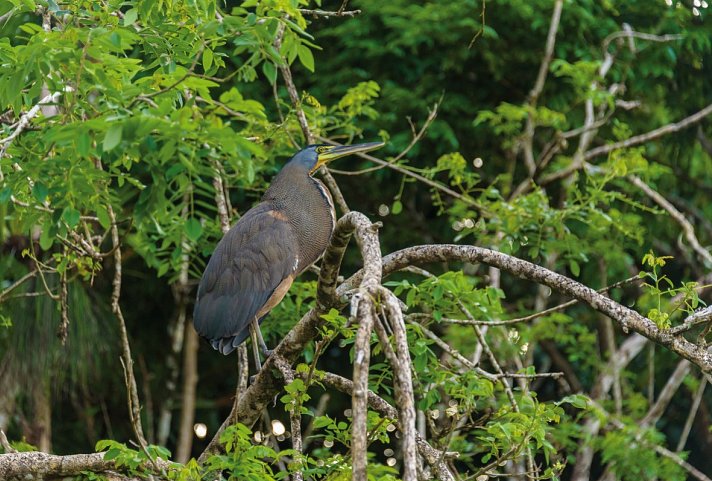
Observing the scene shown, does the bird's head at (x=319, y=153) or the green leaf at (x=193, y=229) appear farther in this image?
the bird's head at (x=319, y=153)

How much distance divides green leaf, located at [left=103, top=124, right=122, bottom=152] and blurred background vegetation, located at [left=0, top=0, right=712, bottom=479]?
1.46m

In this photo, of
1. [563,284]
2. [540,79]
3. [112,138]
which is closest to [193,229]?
[112,138]

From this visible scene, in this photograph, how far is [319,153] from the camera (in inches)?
185

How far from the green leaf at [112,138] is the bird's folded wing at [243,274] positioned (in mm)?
1876

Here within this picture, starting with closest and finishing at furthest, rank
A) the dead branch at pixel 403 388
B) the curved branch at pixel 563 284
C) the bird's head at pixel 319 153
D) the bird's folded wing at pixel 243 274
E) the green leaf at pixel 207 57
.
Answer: the dead branch at pixel 403 388 < the curved branch at pixel 563 284 < the green leaf at pixel 207 57 < the bird's folded wing at pixel 243 274 < the bird's head at pixel 319 153

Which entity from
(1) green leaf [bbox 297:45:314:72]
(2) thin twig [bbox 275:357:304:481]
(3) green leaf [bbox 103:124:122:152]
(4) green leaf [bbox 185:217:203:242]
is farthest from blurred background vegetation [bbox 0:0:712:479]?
(3) green leaf [bbox 103:124:122:152]

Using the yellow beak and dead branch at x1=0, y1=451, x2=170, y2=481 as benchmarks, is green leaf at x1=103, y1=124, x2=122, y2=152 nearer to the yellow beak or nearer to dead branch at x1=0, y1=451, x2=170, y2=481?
dead branch at x1=0, y1=451, x2=170, y2=481

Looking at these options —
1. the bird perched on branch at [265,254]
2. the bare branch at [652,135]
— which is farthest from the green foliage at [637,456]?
the bird perched on branch at [265,254]

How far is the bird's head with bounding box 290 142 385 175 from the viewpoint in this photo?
461cm

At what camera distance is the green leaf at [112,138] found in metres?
2.44

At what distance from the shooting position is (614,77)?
Answer: 6887 millimetres

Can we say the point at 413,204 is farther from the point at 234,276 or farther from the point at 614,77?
the point at 234,276

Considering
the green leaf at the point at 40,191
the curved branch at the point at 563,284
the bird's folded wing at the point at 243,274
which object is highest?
the green leaf at the point at 40,191

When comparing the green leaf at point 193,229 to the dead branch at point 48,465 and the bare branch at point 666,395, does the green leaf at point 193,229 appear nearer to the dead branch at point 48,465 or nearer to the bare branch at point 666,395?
the dead branch at point 48,465
